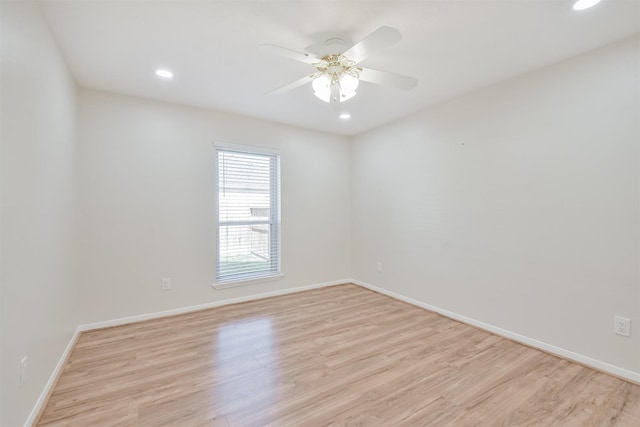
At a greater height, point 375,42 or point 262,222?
point 375,42

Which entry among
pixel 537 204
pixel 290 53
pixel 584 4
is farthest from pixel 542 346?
pixel 290 53

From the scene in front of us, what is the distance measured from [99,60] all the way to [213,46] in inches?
40.6

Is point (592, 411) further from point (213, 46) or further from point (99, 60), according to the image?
point (99, 60)

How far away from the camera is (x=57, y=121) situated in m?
2.10

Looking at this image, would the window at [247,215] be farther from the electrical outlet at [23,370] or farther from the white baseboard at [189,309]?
the electrical outlet at [23,370]

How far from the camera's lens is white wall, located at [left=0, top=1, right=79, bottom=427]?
132 cm

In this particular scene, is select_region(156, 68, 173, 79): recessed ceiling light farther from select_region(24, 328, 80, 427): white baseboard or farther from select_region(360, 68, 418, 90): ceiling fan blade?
select_region(24, 328, 80, 427): white baseboard

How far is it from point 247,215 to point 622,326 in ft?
12.3

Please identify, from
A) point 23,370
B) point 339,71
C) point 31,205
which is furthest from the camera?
point 339,71

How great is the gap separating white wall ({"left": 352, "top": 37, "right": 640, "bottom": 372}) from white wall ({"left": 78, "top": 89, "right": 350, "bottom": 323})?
75.7 inches

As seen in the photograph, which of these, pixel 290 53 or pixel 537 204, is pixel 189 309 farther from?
pixel 537 204

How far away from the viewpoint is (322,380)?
201 cm

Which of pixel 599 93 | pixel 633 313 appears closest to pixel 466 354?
pixel 633 313

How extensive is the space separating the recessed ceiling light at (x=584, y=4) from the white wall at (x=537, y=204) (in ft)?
2.21
